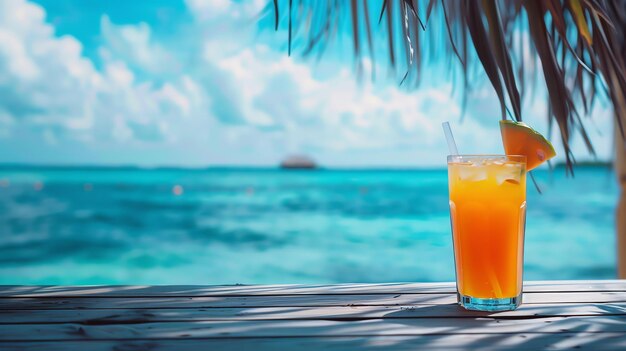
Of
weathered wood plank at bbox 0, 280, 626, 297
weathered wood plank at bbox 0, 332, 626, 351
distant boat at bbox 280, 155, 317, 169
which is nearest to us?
weathered wood plank at bbox 0, 332, 626, 351

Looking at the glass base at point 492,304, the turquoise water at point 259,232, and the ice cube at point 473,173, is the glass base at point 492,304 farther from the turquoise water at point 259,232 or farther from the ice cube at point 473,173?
the turquoise water at point 259,232

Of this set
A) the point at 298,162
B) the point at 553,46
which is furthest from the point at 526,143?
the point at 298,162

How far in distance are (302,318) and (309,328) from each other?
0.14 ft

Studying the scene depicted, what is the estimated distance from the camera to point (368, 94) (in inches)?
635

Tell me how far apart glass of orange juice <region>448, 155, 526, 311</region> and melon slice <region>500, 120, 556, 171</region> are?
1cm

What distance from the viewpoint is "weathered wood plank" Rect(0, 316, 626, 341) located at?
601mm

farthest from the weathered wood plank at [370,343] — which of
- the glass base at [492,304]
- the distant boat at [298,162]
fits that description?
the distant boat at [298,162]

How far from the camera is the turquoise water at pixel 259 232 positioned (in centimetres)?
736

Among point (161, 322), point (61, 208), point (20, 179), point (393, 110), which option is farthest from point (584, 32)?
point (20, 179)

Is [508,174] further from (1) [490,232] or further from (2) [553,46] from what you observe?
(2) [553,46]

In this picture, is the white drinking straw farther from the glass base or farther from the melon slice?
the glass base

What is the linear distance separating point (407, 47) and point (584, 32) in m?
0.27

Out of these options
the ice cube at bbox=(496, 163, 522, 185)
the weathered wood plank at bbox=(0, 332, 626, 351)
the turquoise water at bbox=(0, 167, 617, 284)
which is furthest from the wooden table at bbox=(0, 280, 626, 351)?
the turquoise water at bbox=(0, 167, 617, 284)

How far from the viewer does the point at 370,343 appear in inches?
22.6
